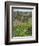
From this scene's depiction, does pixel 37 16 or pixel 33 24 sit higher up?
pixel 37 16

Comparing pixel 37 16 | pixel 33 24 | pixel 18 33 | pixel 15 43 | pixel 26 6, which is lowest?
pixel 15 43

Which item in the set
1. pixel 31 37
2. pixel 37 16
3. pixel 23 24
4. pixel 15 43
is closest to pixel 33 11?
pixel 37 16
